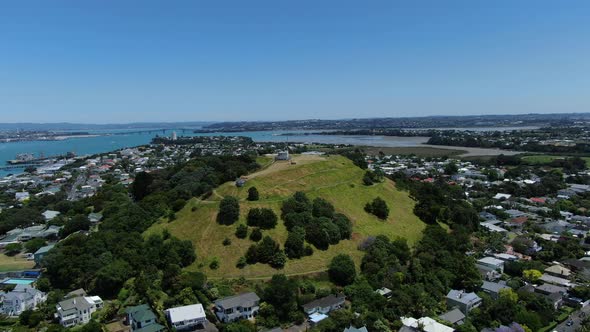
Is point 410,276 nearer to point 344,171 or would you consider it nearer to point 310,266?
point 310,266

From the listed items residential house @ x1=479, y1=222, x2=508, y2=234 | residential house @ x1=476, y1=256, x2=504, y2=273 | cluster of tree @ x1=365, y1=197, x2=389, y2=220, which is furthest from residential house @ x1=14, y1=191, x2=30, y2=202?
residential house @ x1=479, y1=222, x2=508, y2=234

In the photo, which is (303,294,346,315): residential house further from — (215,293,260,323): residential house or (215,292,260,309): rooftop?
(215,292,260,309): rooftop

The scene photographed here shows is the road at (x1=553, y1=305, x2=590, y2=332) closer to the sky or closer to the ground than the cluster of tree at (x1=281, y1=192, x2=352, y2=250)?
closer to the ground

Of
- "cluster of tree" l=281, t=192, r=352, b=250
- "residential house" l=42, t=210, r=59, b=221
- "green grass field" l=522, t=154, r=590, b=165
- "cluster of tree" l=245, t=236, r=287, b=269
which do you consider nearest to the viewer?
"cluster of tree" l=245, t=236, r=287, b=269

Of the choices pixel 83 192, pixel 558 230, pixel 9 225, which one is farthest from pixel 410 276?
pixel 83 192

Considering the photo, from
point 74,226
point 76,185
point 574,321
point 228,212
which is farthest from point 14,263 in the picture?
point 574,321

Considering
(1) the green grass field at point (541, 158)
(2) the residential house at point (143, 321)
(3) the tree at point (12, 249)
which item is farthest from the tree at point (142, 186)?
(1) the green grass field at point (541, 158)

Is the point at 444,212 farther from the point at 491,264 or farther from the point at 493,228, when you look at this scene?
the point at 491,264
